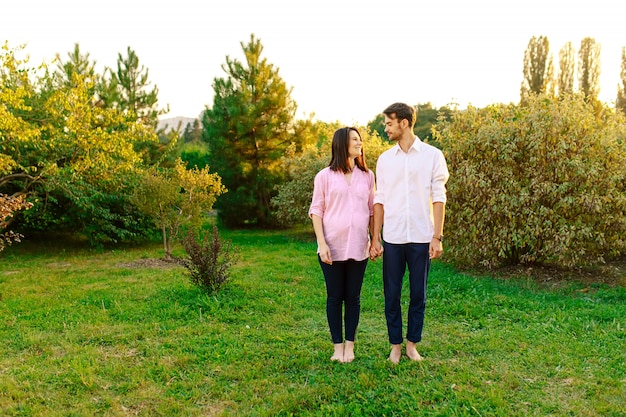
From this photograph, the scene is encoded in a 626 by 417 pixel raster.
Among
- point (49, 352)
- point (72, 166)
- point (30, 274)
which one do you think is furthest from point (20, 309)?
point (72, 166)

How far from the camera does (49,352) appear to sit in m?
4.35

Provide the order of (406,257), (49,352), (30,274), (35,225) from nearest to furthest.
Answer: (406,257) < (49,352) < (30,274) < (35,225)

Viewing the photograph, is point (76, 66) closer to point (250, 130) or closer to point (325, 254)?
point (250, 130)

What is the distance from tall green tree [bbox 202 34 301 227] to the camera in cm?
1499

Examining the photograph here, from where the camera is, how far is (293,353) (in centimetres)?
420

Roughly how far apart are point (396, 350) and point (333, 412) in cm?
91

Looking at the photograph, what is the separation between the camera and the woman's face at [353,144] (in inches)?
144

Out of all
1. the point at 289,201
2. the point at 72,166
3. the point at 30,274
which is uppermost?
the point at 72,166

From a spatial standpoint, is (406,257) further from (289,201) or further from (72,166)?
(289,201)

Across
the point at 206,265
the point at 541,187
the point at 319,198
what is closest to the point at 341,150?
the point at 319,198

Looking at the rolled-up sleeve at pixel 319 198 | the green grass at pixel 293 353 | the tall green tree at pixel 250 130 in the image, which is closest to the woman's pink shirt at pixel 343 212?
the rolled-up sleeve at pixel 319 198

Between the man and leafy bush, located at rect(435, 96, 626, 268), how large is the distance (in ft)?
12.2

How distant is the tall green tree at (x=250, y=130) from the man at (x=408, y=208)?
11.5 metres

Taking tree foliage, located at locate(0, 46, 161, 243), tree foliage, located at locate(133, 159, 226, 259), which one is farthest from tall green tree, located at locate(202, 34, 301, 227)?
tree foliage, located at locate(133, 159, 226, 259)
